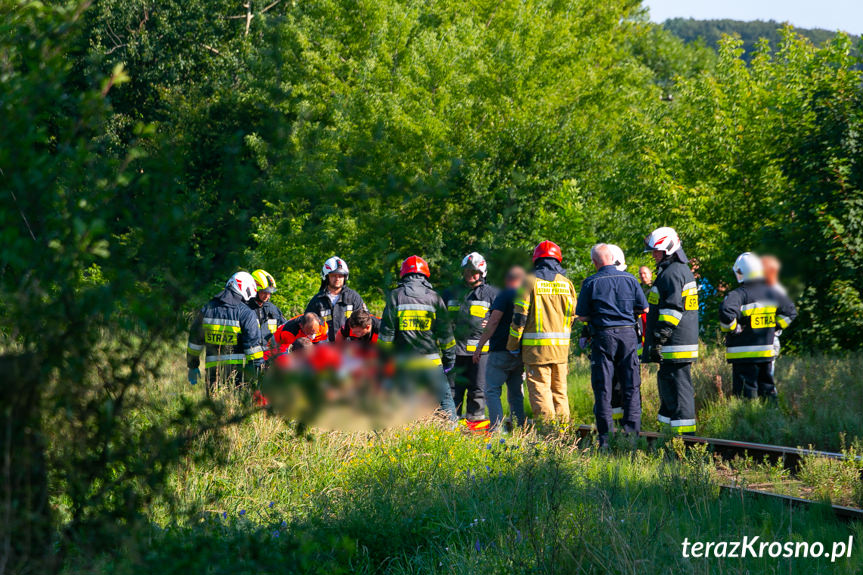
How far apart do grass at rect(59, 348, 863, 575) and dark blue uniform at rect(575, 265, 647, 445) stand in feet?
3.63

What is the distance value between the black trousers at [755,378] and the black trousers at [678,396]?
4.96 feet

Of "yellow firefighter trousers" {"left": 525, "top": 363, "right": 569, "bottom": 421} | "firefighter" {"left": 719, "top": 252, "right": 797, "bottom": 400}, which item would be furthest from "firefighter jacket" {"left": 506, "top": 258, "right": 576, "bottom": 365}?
"firefighter" {"left": 719, "top": 252, "right": 797, "bottom": 400}

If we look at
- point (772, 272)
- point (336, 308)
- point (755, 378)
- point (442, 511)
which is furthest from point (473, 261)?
point (755, 378)

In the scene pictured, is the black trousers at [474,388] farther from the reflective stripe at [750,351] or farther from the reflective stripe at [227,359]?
the reflective stripe at [750,351]

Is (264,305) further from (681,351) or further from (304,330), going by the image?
(681,351)

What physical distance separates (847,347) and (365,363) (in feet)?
38.6

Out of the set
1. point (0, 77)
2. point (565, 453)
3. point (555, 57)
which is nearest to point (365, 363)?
point (0, 77)

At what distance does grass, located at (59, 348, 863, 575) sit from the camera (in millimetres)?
3271

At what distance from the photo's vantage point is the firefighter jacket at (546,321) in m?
9.27

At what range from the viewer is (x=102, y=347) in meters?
2.87

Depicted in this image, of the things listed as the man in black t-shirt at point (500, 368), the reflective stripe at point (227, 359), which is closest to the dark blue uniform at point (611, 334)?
the man in black t-shirt at point (500, 368)

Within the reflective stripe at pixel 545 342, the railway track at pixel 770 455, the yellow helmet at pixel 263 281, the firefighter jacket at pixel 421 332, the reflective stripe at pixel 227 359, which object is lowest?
the railway track at pixel 770 455

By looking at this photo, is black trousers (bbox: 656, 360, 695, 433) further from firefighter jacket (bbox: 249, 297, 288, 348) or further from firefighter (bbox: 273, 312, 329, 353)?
firefighter jacket (bbox: 249, 297, 288, 348)

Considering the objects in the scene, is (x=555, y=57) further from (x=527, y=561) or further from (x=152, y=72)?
(x=527, y=561)
